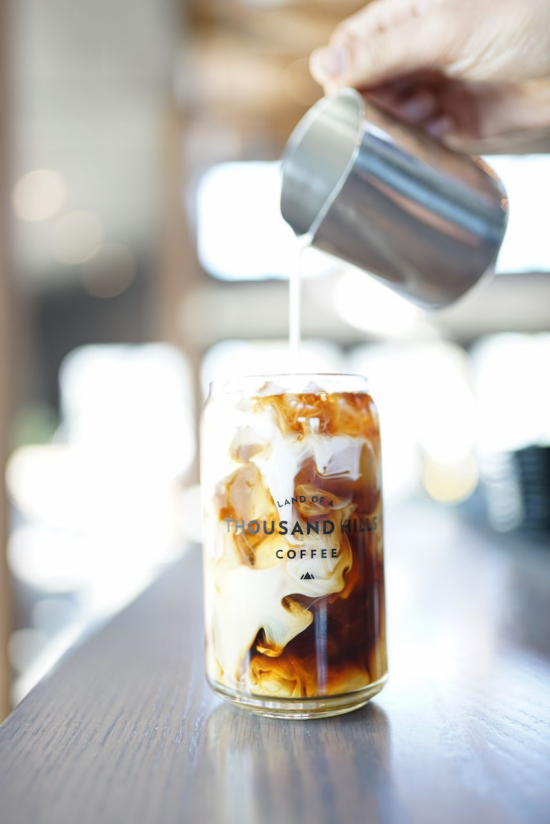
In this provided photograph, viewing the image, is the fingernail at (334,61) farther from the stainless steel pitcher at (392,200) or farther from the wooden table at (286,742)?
the wooden table at (286,742)

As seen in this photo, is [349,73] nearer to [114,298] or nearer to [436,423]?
[436,423]

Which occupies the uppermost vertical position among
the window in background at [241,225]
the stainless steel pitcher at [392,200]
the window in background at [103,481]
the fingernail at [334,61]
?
the window in background at [241,225]

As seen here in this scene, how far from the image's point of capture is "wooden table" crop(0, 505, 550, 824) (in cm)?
39

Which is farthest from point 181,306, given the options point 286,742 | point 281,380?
point 286,742

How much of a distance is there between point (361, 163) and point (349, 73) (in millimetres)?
256

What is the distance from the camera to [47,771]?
1.42ft

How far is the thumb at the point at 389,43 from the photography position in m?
0.86

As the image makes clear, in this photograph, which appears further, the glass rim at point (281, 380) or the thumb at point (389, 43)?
the thumb at point (389, 43)

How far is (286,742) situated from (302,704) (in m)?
0.04

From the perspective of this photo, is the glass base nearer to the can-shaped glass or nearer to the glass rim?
the can-shaped glass

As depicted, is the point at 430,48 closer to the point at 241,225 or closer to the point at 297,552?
the point at 297,552

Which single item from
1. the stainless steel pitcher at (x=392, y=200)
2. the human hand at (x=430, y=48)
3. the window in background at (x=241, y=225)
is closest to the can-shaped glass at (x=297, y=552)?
the stainless steel pitcher at (x=392, y=200)

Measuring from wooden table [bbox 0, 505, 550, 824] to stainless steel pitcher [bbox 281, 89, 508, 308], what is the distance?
1.18ft

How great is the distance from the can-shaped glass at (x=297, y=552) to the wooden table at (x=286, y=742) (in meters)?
0.03
